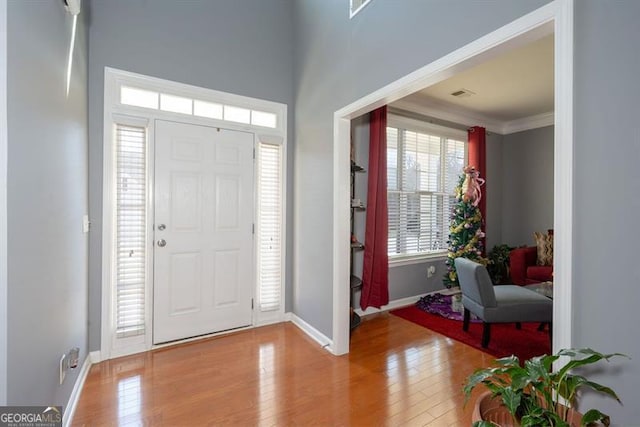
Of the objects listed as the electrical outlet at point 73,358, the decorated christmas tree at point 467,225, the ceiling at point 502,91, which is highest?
the ceiling at point 502,91

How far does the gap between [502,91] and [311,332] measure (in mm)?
3711

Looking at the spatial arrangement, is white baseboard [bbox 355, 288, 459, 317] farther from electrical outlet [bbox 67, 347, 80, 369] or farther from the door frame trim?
electrical outlet [bbox 67, 347, 80, 369]

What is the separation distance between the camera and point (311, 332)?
3.05 meters

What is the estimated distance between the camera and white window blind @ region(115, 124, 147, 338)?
263 cm

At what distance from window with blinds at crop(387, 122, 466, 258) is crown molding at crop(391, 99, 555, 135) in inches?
11.4

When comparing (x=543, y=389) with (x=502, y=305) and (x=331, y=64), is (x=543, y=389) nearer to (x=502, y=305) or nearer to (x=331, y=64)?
(x=502, y=305)

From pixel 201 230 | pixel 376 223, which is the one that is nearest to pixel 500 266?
pixel 376 223

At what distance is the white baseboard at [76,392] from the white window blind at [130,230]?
0.97 ft

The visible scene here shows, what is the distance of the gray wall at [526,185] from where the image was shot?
470 cm

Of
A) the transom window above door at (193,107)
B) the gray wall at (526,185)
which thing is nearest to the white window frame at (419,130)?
the gray wall at (526,185)

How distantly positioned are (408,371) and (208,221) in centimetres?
228

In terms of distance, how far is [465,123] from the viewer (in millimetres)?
4582

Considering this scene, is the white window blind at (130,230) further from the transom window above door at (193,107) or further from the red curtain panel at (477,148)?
the red curtain panel at (477,148)

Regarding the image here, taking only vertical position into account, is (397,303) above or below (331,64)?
below
